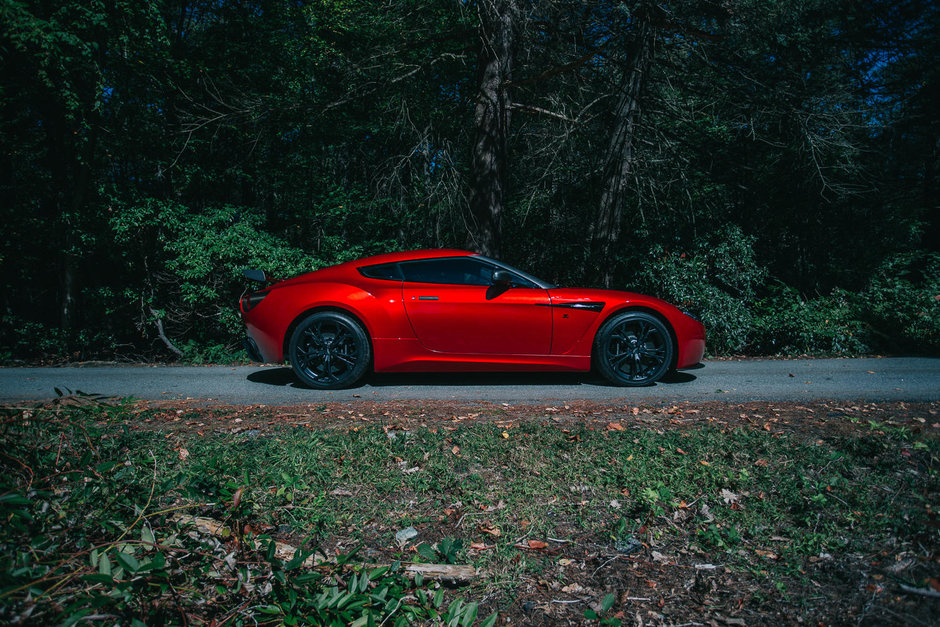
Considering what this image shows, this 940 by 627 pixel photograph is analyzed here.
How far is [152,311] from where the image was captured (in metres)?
9.25

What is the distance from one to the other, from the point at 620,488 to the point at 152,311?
8980 millimetres

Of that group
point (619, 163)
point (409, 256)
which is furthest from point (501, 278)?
point (619, 163)

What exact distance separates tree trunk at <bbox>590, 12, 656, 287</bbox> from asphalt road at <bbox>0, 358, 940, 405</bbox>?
2956 millimetres

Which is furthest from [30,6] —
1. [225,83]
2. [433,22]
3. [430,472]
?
[430,472]

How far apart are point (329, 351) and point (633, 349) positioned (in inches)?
130

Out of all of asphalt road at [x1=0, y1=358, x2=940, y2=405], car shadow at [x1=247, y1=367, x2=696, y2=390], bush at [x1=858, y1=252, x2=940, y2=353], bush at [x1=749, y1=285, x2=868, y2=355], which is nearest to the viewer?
asphalt road at [x1=0, y1=358, x2=940, y2=405]

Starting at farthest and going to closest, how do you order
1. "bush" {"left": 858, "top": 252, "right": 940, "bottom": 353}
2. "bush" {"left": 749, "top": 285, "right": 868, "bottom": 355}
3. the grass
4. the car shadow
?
"bush" {"left": 749, "top": 285, "right": 868, "bottom": 355}
"bush" {"left": 858, "top": 252, "right": 940, "bottom": 353}
the car shadow
the grass

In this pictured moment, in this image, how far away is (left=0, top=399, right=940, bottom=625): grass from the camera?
202 centimetres

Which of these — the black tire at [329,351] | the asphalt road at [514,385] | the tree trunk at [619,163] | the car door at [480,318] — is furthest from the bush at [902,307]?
the black tire at [329,351]

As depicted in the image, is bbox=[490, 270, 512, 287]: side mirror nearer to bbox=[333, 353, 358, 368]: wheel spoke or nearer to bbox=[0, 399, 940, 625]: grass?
bbox=[333, 353, 358, 368]: wheel spoke

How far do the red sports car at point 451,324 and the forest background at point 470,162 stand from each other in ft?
10.8

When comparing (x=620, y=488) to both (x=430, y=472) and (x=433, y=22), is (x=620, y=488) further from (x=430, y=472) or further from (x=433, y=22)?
(x=433, y=22)

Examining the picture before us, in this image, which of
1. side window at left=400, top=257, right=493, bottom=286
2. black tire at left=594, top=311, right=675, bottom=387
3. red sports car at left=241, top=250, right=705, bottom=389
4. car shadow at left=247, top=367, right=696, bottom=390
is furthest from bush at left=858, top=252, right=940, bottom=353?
side window at left=400, top=257, right=493, bottom=286

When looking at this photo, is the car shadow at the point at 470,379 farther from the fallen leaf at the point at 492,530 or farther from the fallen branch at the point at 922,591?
the fallen branch at the point at 922,591
